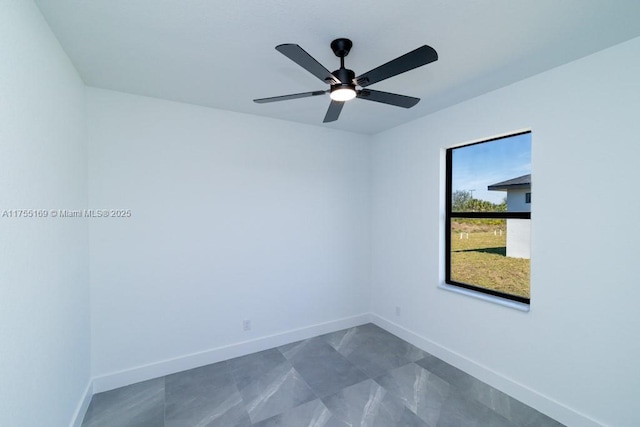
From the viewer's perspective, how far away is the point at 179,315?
8.94 feet

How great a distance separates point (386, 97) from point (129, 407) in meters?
3.07

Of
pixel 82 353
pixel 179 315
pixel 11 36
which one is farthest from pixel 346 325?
pixel 11 36

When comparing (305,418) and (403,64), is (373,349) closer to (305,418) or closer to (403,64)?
(305,418)

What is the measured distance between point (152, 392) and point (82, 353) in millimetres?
655

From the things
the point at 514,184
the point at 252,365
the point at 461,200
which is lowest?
the point at 252,365

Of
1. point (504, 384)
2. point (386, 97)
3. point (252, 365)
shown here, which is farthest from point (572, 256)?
point (252, 365)

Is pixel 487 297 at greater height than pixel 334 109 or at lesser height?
lesser

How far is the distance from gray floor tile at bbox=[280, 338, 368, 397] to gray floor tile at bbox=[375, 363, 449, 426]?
270mm

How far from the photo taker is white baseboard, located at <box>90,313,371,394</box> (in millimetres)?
2439

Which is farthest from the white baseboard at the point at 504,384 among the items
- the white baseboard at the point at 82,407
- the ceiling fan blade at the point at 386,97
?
the white baseboard at the point at 82,407

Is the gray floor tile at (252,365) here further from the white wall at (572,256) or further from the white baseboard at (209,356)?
the white wall at (572,256)

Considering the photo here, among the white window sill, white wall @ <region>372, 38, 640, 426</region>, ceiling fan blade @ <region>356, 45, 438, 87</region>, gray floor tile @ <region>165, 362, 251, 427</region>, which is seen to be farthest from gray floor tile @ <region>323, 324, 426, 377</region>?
ceiling fan blade @ <region>356, 45, 438, 87</region>

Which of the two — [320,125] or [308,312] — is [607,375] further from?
[320,125]

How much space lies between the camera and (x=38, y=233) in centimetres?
147
